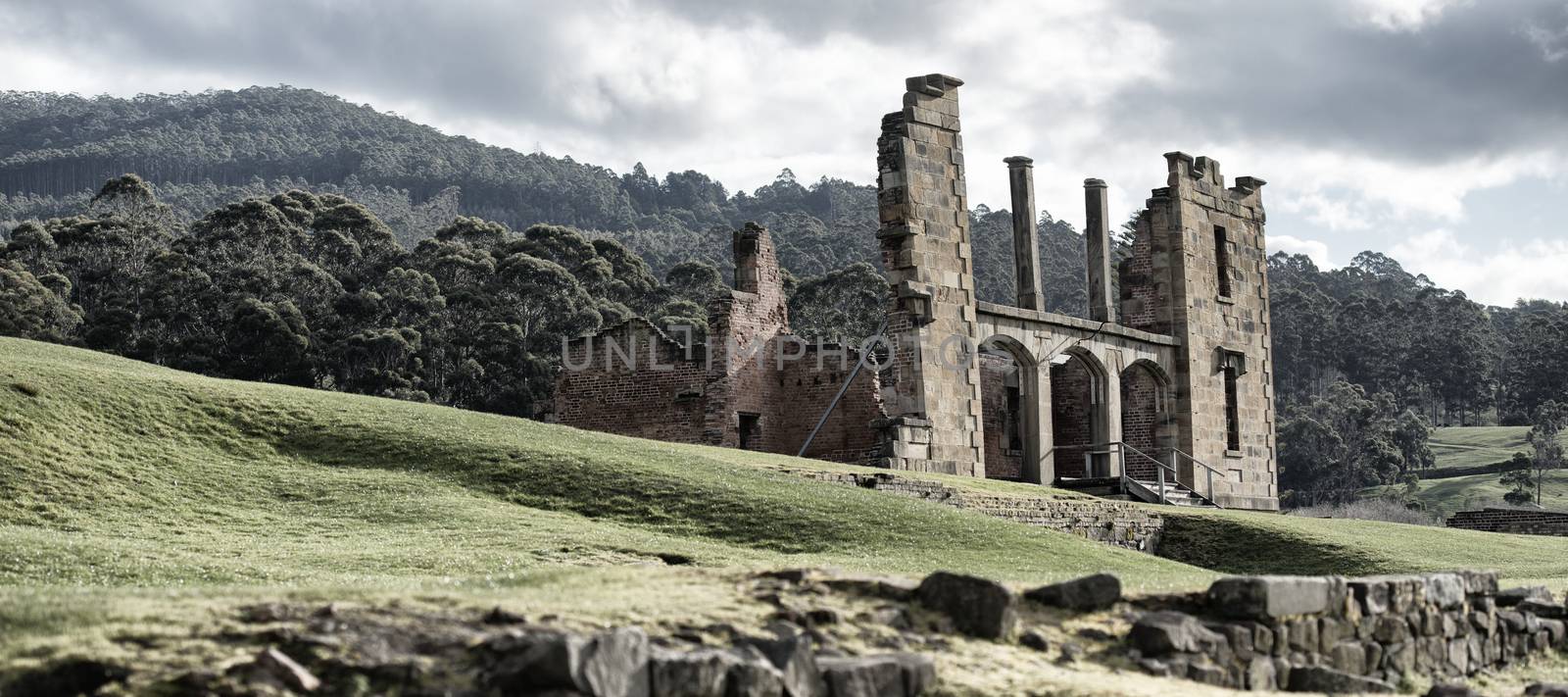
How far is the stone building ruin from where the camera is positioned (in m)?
29.9

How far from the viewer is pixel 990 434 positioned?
119ft

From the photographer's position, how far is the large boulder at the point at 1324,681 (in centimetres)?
964

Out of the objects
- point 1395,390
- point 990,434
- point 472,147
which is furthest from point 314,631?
point 472,147

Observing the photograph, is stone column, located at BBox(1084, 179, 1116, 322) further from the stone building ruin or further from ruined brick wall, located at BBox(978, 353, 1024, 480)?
ruined brick wall, located at BBox(978, 353, 1024, 480)

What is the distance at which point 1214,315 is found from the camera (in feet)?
123

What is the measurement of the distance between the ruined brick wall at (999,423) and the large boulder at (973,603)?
27.0 meters

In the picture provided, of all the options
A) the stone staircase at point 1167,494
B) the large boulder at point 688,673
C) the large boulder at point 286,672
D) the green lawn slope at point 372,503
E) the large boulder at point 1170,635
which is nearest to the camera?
the large boulder at point 286,672

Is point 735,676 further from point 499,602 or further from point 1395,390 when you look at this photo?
point 1395,390

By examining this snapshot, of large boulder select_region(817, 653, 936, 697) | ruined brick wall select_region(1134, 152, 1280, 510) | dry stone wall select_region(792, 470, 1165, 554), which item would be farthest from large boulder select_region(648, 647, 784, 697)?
ruined brick wall select_region(1134, 152, 1280, 510)

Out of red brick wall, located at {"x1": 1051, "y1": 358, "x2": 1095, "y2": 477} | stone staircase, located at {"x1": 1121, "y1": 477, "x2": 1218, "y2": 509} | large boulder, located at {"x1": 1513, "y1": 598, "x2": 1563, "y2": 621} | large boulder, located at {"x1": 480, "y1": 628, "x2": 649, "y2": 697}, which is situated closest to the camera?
large boulder, located at {"x1": 480, "y1": 628, "x2": 649, "y2": 697}

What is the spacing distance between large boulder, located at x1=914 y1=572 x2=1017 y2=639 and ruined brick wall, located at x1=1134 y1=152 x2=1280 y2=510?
1094 inches

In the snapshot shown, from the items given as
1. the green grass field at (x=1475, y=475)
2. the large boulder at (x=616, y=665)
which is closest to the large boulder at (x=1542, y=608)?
the large boulder at (x=616, y=665)

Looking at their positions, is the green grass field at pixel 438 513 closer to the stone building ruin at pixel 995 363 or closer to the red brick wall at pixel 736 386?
the stone building ruin at pixel 995 363

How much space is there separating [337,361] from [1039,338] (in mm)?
27181
